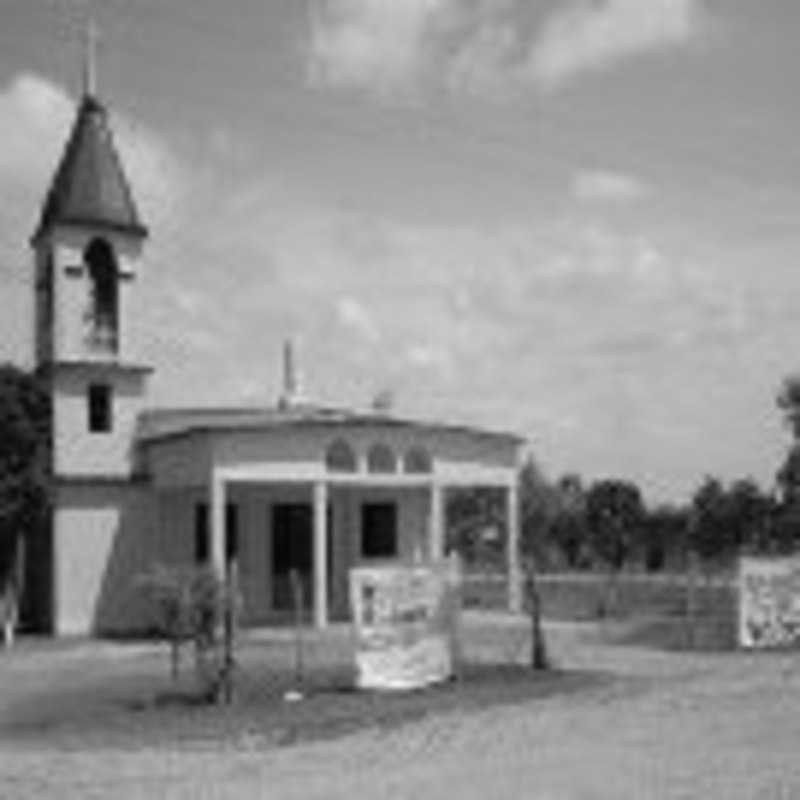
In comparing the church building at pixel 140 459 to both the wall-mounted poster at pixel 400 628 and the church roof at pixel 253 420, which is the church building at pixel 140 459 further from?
the wall-mounted poster at pixel 400 628

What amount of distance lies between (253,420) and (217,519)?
13.4 ft

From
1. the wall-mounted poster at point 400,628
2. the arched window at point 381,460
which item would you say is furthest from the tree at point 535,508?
the wall-mounted poster at point 400,628

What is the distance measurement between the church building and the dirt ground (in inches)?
521

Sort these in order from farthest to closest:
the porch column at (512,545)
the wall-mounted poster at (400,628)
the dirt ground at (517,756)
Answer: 1. the porch column at (512,545)
2. the wall-mounted poster at (400,628)
3. the dirt ground at (517,756)

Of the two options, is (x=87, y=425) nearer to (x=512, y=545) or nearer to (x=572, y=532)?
(x=512, y=545)

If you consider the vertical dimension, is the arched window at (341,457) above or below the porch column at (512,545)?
above

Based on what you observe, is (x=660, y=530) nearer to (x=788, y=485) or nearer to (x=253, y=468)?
(x=788, y=485)

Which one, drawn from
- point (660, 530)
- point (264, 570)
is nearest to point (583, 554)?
point (660, 530)

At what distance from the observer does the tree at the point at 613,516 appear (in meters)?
71.8

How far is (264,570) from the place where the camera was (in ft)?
131

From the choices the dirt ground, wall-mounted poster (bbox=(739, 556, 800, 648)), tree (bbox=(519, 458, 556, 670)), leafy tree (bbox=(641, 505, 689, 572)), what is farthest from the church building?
leafy tree (bbox=(641, 505, 689, 572))

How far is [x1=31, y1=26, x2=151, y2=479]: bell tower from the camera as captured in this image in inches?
1489

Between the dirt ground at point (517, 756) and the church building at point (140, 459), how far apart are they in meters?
13.2

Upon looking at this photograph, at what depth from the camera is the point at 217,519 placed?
3547 centimetres
